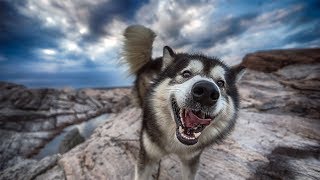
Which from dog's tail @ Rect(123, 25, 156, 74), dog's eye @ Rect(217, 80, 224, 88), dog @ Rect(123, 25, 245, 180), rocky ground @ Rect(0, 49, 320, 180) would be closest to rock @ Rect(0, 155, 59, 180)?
rocky ground @ Rect(0, 49, 320, 180)

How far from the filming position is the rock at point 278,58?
31.3 ft

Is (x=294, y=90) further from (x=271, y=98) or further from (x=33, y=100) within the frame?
(x=33, y=100)

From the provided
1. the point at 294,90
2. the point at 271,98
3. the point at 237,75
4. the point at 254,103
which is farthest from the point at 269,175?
the point at 294,90

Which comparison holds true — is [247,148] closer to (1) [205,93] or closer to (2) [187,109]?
(2) [187,109]

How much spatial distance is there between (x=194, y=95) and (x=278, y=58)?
358 inches

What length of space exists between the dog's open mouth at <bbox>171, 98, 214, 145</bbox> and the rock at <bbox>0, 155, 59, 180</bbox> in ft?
11.1

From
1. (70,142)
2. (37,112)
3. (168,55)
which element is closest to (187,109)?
(168,55)

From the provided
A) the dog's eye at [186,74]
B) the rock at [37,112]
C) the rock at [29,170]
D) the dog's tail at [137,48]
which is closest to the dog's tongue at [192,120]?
the dog's eye at [186,74]

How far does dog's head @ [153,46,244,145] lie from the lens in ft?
8.36

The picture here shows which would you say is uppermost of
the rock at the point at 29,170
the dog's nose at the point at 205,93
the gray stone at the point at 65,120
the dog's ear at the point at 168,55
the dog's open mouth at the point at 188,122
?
the dog's ear at the point at 168,55

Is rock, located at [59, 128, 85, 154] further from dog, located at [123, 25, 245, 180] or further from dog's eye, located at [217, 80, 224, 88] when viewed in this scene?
dog's eye, located at [217, 80, 224, 88]

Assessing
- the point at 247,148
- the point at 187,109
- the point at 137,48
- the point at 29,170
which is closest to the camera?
the point at 187,109

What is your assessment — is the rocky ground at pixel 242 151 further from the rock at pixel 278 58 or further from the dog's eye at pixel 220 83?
the rock at pixel 278 58

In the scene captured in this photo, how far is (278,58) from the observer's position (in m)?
10.3
